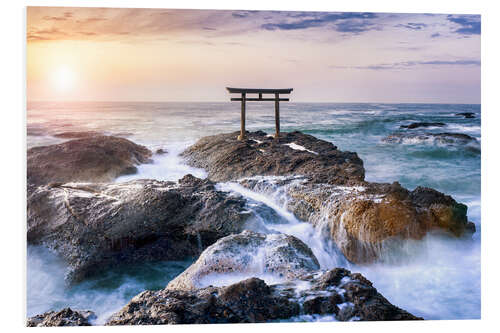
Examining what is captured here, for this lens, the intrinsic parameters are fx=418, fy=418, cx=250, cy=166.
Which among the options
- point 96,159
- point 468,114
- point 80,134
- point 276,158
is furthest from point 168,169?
point 468,114

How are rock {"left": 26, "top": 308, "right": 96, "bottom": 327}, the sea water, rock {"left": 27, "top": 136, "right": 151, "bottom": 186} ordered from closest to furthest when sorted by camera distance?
rock {"left": 26, "top": 308, "right": 96, "bottom": 327} < the sea water < rock {"left": 27, "top": 136, "right": 151, "bottom": 186}

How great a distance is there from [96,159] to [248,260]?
2236mm

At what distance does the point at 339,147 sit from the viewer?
5.45m

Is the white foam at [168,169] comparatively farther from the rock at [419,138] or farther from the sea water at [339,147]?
the rock at [419,138]

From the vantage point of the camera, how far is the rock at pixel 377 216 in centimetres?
421

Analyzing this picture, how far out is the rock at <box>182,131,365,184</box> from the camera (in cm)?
510

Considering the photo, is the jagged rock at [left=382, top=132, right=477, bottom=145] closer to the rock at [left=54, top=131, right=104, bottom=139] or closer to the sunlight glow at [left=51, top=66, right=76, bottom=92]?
the rock at [left=54, top=131, right=104, bottom=139]

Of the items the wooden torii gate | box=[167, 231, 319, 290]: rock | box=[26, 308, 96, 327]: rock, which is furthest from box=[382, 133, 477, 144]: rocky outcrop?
box=[26, 308, 96, 327]: rock

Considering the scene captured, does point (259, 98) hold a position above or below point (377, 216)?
above

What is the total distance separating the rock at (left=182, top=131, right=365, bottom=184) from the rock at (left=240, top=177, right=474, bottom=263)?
39 centimetres

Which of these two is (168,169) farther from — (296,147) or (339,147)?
(339,147)

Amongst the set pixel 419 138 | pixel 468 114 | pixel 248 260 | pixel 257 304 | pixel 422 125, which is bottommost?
pixel 257 304
